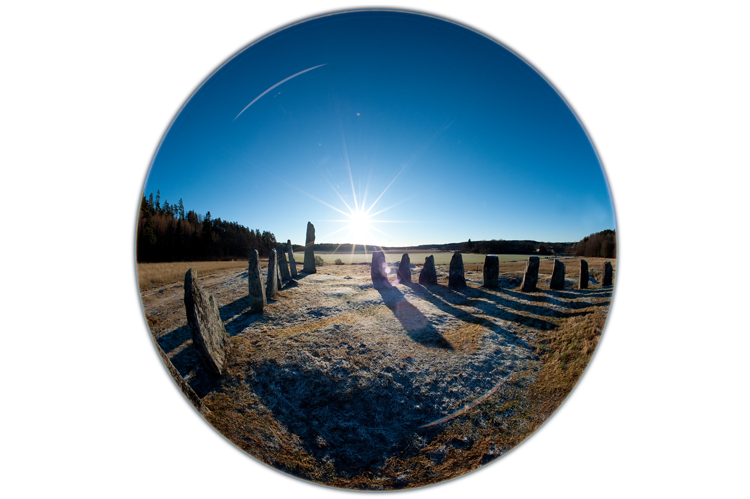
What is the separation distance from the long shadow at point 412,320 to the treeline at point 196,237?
2.84 ft

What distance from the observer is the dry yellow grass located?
208cm

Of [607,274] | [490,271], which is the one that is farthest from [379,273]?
[607,274]

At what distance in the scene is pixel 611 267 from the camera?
90.0 inches

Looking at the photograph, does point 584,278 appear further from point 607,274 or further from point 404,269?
point 404,269

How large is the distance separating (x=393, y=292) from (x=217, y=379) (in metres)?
1.26

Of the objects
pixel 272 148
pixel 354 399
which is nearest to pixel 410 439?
pixel 354 399

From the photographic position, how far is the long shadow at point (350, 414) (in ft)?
5.31

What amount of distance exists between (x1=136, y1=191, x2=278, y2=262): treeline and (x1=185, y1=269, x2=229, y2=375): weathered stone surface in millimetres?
199

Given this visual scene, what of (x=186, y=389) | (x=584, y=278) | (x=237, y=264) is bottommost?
(x=186, y=389)

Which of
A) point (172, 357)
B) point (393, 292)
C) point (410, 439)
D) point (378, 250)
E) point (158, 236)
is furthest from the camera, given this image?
point (158, 236)

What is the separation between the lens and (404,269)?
A: 6.23 ft

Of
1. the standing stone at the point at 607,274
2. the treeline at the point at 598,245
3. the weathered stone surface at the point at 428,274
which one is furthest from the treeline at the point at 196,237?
the standing stone at the point at 607,274

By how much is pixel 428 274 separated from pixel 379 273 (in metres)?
0.38

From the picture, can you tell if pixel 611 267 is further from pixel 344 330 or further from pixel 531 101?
pixel 344 330
